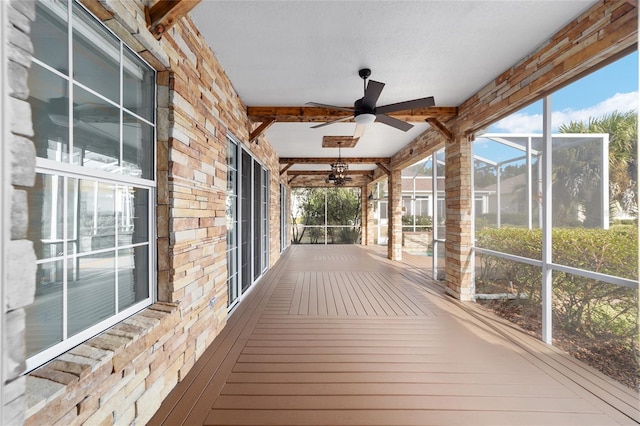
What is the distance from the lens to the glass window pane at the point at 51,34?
3.44ft

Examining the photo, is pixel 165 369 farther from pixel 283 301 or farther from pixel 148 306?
pixel 283 301

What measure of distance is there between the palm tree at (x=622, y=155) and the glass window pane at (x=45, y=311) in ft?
12.5

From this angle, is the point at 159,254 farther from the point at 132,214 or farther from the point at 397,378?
the point at 397,378

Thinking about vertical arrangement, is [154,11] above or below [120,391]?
above

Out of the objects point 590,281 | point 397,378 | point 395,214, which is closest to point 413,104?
point 590,281

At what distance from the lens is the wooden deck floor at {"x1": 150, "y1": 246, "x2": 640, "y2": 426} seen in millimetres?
1569

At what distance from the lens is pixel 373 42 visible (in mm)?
2229

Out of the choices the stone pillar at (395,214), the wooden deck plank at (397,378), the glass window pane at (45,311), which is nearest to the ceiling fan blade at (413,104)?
the wooden deck plank at (397,378)

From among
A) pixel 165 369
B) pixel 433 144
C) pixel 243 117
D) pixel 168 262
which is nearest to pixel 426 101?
pixel 433 144

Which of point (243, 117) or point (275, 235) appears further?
point (275, 235)

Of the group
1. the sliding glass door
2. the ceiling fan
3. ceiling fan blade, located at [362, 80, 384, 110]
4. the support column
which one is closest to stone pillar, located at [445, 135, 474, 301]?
the ceiling fan

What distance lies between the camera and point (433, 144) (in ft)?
14.6

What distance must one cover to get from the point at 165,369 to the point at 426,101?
3180 millimetres

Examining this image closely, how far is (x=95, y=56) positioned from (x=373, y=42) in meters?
2.03
